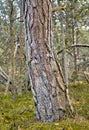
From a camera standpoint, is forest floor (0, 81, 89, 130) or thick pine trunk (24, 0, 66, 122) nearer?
forest floor (0, 81, 89, 130)

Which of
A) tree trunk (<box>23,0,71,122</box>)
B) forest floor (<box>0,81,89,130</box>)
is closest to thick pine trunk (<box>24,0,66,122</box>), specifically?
tree trunk (<box>23,0,71,122</box>)

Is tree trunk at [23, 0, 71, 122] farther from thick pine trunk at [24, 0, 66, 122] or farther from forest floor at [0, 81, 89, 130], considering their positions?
forest floor at [0, 81, 89, 130]

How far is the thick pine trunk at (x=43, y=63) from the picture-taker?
3.62 meters

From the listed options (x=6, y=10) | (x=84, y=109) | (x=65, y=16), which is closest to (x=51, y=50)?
(x=84, y=109)

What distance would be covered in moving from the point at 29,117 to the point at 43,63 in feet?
4.85

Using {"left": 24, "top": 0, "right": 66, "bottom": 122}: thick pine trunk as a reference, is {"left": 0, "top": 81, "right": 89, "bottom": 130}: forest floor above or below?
below

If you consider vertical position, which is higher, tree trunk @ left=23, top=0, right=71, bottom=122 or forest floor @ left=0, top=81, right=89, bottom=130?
tree trunk @ left=23, top=0, right=71, bottom=122

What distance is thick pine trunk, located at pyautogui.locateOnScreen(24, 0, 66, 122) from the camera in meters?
3.62

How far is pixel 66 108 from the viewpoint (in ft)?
12.3

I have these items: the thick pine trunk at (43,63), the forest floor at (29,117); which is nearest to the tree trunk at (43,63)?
the thick pine trunk at (43,63)

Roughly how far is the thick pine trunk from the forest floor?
204 millimetres

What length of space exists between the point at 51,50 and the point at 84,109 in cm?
186

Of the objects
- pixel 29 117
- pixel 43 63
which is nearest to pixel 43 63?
pixel 43 63

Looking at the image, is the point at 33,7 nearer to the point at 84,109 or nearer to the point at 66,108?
the point at 66,108
